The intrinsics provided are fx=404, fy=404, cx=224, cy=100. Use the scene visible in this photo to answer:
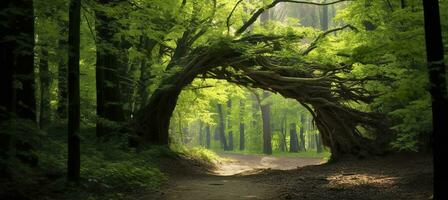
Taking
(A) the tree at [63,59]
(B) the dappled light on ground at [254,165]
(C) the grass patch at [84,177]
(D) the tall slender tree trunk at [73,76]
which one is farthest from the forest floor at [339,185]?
(B) the dappled light on ground at [254,165]

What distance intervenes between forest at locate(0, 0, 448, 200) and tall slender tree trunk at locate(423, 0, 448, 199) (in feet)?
0.06

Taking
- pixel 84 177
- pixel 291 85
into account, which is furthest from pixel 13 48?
pixel 291 85

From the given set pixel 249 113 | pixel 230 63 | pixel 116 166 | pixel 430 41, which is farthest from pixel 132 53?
pixel 249 113

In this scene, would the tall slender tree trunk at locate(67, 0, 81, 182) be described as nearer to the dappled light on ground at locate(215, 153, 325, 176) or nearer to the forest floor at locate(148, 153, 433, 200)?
the forest floor at locate(148, 153, 433, 200)

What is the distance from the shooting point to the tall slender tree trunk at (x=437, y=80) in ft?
20.5

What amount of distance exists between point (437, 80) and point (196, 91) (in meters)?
15.0

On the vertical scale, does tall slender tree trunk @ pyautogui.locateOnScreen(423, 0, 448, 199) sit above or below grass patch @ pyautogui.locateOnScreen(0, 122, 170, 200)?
above

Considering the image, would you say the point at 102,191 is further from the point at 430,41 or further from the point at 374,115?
the point at 374,115

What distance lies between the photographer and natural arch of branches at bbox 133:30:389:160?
51.2 ft

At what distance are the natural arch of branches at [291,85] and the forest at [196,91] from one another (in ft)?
0.19

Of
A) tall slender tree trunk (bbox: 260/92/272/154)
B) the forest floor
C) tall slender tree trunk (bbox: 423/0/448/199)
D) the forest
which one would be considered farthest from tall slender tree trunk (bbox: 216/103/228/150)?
tall slender tree trunk (bbox: 423/0/448/199)

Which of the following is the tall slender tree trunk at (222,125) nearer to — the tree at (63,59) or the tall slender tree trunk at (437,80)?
the tree at (63,59)

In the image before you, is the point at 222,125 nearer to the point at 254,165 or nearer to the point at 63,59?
the point at 254,165

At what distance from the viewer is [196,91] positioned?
2055cm
